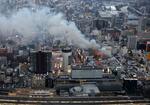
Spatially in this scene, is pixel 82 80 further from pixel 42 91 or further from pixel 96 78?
pixel 42 91

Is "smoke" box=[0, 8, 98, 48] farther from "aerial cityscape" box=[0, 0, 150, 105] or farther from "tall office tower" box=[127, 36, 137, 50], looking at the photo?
"tall office tower" box=[127, 36, 137, 50]

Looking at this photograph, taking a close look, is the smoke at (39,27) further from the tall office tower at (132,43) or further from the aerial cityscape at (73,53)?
the tall office tower at (132,43)

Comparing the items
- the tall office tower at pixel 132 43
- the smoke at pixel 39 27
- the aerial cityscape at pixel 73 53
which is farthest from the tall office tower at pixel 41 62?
the tall office tower at pixel 132 43

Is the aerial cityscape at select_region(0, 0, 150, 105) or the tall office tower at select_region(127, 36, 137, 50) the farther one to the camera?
the tall office tower at select_region(127, 36, 137, 50)

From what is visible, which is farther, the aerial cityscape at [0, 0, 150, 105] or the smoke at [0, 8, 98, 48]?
the smoke at [0, 8, 98, 48]

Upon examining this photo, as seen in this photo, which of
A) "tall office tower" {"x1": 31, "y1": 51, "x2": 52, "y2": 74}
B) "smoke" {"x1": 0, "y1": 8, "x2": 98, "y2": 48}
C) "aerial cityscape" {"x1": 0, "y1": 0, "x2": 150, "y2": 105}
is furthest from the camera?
"smoke" {"x1": 0, "y1": 8, "x2": 98, "y2": 48}

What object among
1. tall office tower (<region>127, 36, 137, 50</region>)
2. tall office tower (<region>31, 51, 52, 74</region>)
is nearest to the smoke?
tall office tower (<region>127, 36, 137, 50</region>)

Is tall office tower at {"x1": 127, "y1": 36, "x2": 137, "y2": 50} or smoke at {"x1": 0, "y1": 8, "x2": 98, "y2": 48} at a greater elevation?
smoke at {"x1": 0, "y1": 8, "x2": 98, "y2": 48}

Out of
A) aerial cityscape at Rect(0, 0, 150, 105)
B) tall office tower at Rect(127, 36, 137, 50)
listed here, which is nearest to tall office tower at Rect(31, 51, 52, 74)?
aerial cityscape at Rect(0, 0, 150, 105)

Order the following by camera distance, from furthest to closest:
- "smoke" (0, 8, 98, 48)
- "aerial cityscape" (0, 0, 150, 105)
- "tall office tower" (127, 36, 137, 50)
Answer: "tall office tower" (127, 36, 137, 50) → "smoke" (0, 8, 98, 48) → "aerial cityscape" (0, 0, 150, 105)
